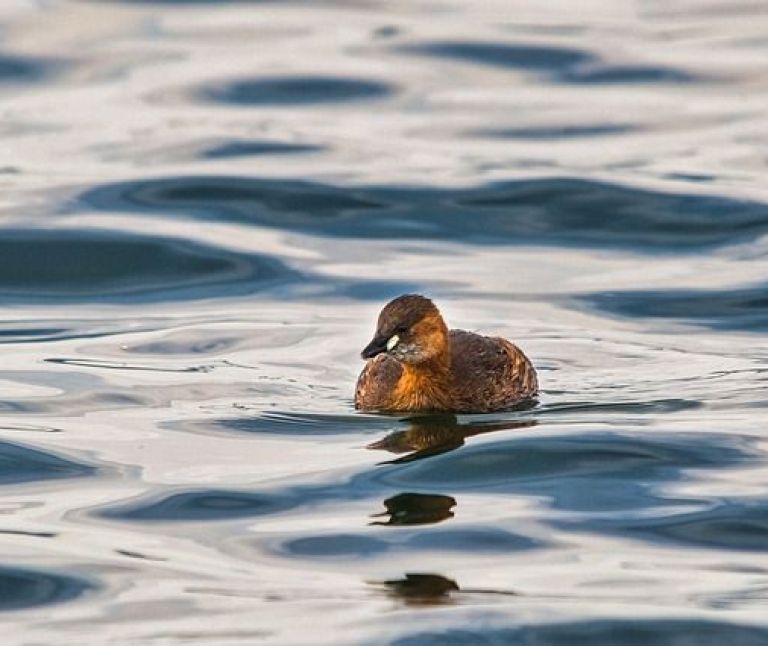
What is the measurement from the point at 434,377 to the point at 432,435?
60cm

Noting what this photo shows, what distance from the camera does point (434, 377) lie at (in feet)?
47.2

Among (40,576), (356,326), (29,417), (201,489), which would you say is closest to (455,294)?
(356,326)

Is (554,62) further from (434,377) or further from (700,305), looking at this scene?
(434,377)

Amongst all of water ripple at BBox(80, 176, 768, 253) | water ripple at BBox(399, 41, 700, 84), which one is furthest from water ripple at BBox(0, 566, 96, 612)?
water ripple at BBox(399, 41, 700, 84)

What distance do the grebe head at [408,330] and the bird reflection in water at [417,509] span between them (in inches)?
71.9

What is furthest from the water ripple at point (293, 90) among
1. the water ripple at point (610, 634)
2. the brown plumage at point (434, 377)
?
the water ripple at point (610, 634)

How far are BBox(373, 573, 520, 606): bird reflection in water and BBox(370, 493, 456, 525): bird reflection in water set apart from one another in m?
0.93

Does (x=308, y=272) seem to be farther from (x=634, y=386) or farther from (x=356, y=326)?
(x=634, y=386)

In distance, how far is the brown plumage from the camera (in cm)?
1423

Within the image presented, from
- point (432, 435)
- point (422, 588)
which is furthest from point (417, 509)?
point (432, 435)

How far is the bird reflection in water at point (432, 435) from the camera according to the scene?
526 inches

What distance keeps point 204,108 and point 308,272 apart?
6474 millimetres

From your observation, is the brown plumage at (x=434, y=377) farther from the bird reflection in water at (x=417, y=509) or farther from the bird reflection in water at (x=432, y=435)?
the bird reflection in water at (x=417, y=509)

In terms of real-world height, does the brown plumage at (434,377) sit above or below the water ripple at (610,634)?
above
